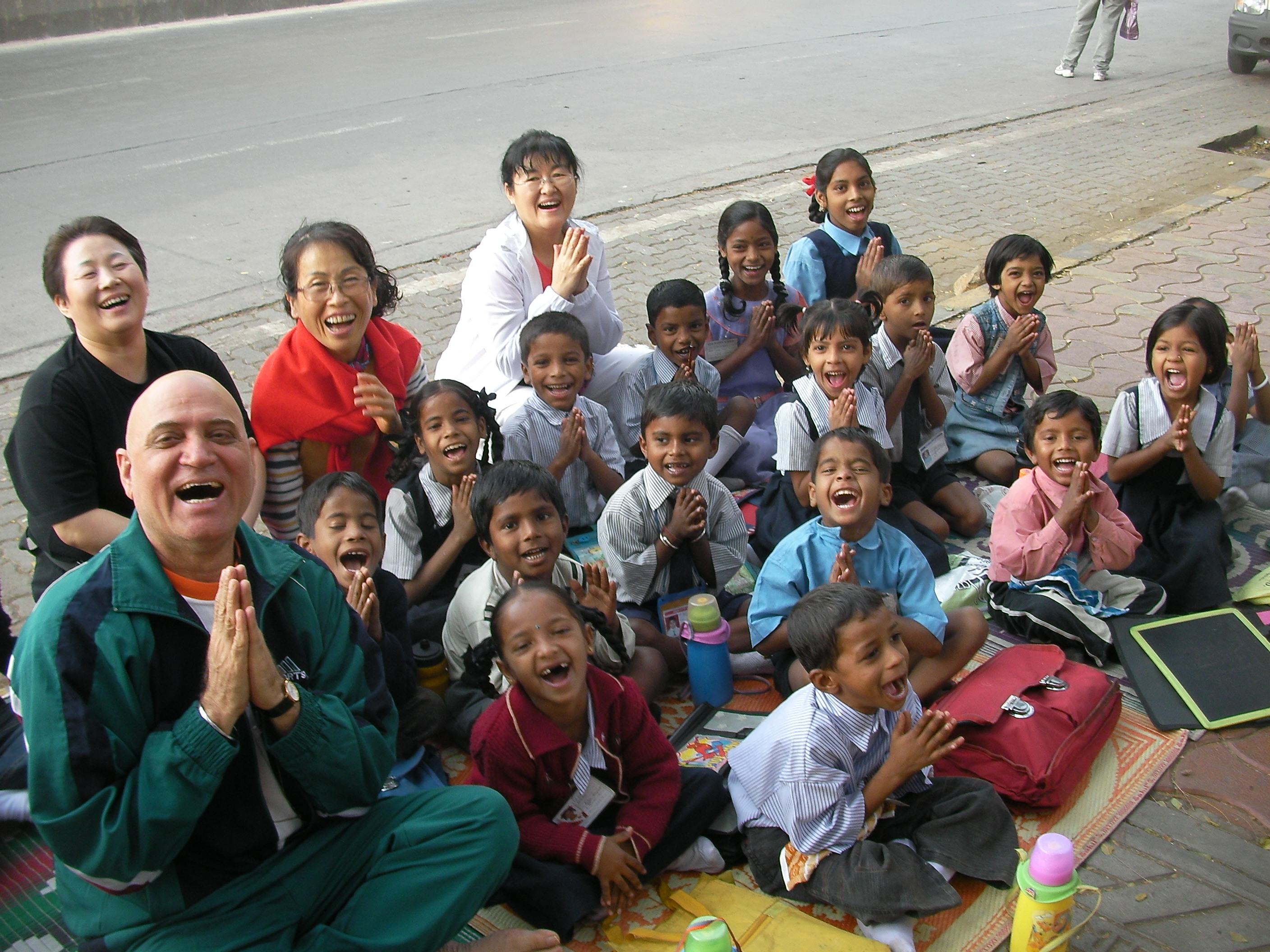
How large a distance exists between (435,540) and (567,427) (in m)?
0.63

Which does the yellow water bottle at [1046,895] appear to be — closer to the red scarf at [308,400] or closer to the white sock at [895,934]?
the white sock at [895,934]

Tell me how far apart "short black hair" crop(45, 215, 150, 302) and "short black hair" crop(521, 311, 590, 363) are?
1.32m

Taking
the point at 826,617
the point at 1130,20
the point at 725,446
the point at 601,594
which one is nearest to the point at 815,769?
the point at 826,617

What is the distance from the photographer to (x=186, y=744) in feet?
6.40

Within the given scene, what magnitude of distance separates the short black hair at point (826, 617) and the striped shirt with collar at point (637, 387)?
1856 mm

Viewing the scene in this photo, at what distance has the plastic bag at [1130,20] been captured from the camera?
12.3 metres

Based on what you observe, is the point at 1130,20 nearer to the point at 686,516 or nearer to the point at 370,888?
the point at 686,516

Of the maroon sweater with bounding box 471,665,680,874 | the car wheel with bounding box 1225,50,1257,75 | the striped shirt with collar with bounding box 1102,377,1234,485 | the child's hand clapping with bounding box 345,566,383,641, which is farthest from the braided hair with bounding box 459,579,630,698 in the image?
the car wheel with bounding box 1225,50,1257,75

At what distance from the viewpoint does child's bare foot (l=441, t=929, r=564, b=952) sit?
2377 mm

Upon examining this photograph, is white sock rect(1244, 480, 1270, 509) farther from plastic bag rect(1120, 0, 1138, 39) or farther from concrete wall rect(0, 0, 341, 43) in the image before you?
concrete wall rect(0, 0, 341, 43)

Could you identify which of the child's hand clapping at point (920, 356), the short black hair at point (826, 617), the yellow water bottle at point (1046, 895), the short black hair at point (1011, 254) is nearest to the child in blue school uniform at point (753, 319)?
the child's hand clapping at point (920, 356)

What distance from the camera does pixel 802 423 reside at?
3881mm

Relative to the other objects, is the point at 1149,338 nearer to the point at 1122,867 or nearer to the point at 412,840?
the point at 1122,867

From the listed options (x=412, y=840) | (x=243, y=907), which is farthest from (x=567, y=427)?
(x=243, y=907)
